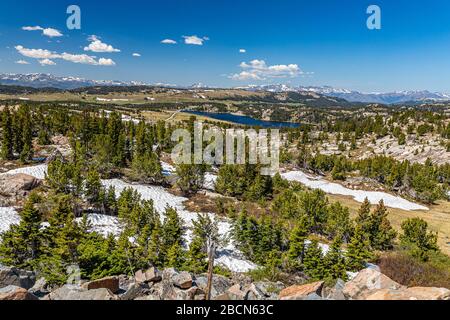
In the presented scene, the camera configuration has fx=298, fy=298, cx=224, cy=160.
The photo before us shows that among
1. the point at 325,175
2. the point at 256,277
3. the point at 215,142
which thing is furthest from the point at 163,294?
the point at 325,175

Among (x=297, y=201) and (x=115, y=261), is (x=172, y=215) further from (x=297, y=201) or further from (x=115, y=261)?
(x=297, y=201)

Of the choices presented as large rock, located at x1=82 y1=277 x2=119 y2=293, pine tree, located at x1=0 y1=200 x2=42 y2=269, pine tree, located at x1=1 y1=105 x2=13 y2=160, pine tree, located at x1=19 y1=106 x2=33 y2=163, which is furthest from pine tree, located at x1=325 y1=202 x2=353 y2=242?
pine tree, located at x1=1 y1=105 x2=13 y2=160

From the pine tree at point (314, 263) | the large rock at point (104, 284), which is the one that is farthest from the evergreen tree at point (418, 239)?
the large rock at point (104, 284)

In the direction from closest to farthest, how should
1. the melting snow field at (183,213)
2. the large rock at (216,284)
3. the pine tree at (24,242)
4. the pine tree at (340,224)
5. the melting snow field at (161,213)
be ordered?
the large rock at (216,284) < the pine tree at (24,242) < the melting snow field at (183,213) < the melting snow field at (161,213) < the pine tree at (340,224)

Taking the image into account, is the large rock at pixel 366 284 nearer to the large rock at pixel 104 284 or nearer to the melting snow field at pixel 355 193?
the large rock at pixel 104 284

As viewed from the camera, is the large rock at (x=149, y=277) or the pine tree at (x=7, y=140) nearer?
the large rock at (x=149, y=277)

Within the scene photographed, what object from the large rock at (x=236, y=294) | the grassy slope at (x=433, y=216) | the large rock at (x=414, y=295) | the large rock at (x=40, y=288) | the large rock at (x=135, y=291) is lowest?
the grassy slope at (x=433, y=216)

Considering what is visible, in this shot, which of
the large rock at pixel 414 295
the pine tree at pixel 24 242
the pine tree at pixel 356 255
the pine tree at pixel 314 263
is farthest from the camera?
the pine tree at pixel 356 255

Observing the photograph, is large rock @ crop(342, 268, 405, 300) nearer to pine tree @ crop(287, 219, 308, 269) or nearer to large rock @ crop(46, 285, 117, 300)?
large rock @ crop(46, 285, 117, 300)

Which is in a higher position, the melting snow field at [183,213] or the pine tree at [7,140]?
the pine tree at [7,140]
